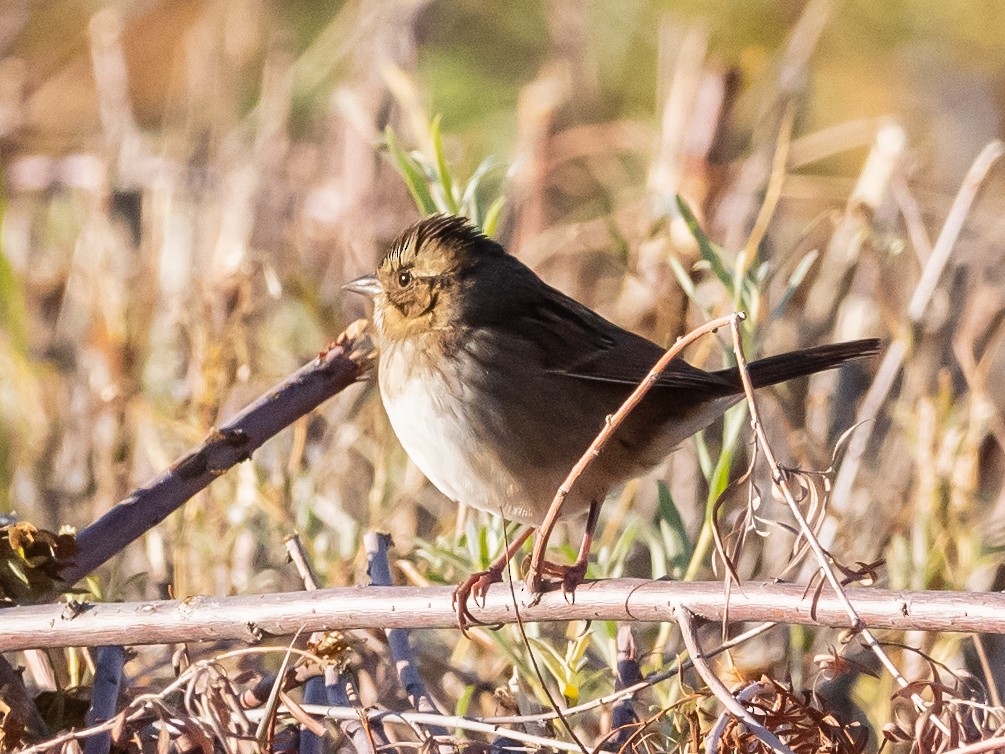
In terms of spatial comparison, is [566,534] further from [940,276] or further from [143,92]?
[143,92]

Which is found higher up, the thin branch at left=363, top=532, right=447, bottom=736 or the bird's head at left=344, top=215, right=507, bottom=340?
the bird's head at left=344, top=215, right=507, bottom=340

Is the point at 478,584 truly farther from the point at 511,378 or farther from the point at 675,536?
the point at 511,378

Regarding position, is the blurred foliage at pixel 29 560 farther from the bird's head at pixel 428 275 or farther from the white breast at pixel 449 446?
the bird's head at pixel 428 275

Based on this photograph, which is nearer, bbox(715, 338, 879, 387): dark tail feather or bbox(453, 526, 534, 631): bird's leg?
bbox(453, 526, 534, 631): bird's leg

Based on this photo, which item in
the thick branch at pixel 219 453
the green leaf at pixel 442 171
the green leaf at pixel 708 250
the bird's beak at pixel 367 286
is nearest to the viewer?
the thick branch at pixel 219 453

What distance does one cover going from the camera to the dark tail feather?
3383mm

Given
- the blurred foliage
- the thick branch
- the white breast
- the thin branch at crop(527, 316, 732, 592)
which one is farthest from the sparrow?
the blurred foliage

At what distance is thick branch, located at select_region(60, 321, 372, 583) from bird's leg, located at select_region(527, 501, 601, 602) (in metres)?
0.56

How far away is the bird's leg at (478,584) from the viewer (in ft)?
7.28

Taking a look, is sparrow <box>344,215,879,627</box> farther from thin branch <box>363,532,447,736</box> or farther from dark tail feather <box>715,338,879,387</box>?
thin branch <box>363,532,447,736</box>

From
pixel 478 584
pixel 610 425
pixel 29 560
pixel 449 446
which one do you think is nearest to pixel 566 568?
pixel 478 584

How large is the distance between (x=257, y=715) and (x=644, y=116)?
471cm

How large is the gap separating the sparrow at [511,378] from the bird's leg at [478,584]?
7.8 inches

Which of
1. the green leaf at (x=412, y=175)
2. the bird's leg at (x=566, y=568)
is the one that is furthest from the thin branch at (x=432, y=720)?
the green leaf at (x=412, y=175)
